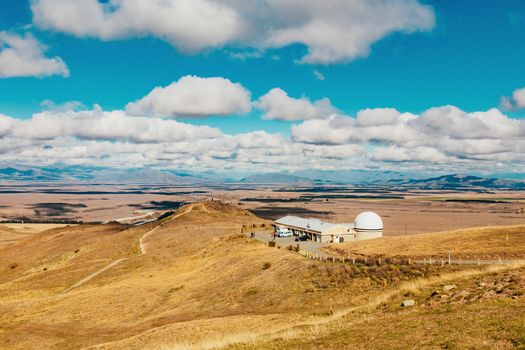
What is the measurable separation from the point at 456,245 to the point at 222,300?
37.8 m

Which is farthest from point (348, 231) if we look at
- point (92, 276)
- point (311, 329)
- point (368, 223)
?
point (311, 329)

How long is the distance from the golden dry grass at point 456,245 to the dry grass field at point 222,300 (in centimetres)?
1459

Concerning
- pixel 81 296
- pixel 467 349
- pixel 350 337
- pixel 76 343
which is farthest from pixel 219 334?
pixel 81 296

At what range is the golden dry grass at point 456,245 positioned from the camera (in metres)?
54.3

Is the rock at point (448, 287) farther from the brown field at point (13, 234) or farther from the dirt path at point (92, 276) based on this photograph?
the brown field at point (13, 234)

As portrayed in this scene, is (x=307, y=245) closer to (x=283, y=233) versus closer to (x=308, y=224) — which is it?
(x=283, y=233)

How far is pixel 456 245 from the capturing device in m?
63.1

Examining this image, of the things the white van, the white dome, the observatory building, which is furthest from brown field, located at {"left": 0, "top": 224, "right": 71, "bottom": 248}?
the white dome

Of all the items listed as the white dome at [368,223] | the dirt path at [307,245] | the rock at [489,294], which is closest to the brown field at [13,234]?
the dirt path at [307,245]

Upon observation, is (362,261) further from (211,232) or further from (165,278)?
(211,232)

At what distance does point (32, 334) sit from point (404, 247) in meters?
52.2

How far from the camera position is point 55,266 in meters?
88.1

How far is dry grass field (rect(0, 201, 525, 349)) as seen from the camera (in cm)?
2539

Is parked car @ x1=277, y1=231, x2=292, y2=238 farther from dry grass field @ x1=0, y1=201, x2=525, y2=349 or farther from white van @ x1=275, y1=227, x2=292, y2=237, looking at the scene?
dry grass field @ x1=0, y1=201, x2=525, y2=349
